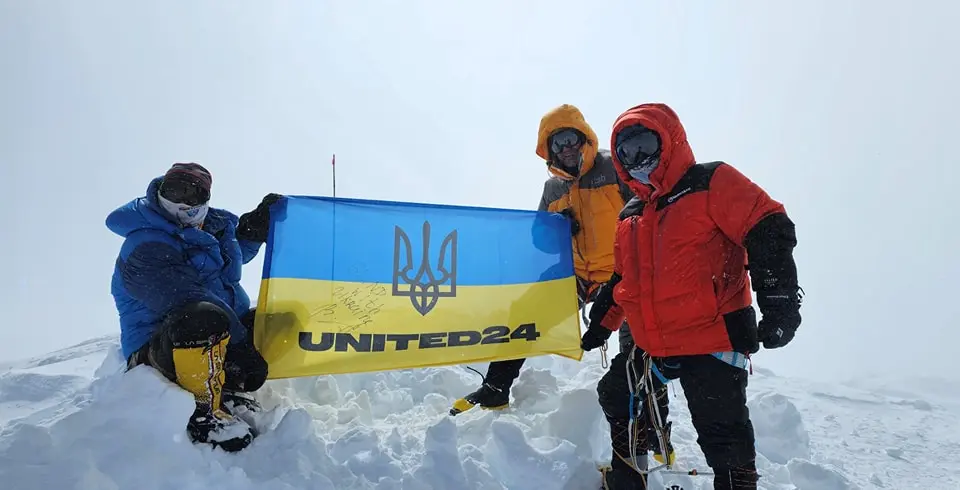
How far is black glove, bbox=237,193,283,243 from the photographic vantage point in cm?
366

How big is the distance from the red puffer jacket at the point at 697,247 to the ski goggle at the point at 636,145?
4 centimetres

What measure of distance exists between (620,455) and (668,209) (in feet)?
4.64

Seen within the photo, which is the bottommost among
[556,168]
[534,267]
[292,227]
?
[534,267]

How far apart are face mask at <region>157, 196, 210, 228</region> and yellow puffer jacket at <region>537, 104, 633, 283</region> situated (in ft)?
8.02

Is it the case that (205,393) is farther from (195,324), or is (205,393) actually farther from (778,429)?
(778,429)

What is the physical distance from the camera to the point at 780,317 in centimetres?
242

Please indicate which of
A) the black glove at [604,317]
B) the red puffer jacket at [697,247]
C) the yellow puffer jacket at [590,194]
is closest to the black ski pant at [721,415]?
the red puffer jacket at [697,247]

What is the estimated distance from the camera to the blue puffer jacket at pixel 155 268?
299cm

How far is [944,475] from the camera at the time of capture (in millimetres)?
3934

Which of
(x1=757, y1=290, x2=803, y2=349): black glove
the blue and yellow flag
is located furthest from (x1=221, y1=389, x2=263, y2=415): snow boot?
(x1=757, y1=290, x2=803, y2=349): black glove

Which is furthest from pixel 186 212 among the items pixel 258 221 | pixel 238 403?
pixel 238 403

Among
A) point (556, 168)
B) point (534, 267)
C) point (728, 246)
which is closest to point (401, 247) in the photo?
point (534, 267)

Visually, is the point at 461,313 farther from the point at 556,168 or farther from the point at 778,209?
the point at 778,209

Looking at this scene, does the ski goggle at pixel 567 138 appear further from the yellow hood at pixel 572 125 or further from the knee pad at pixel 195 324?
the knee pad at pixel 195 324
